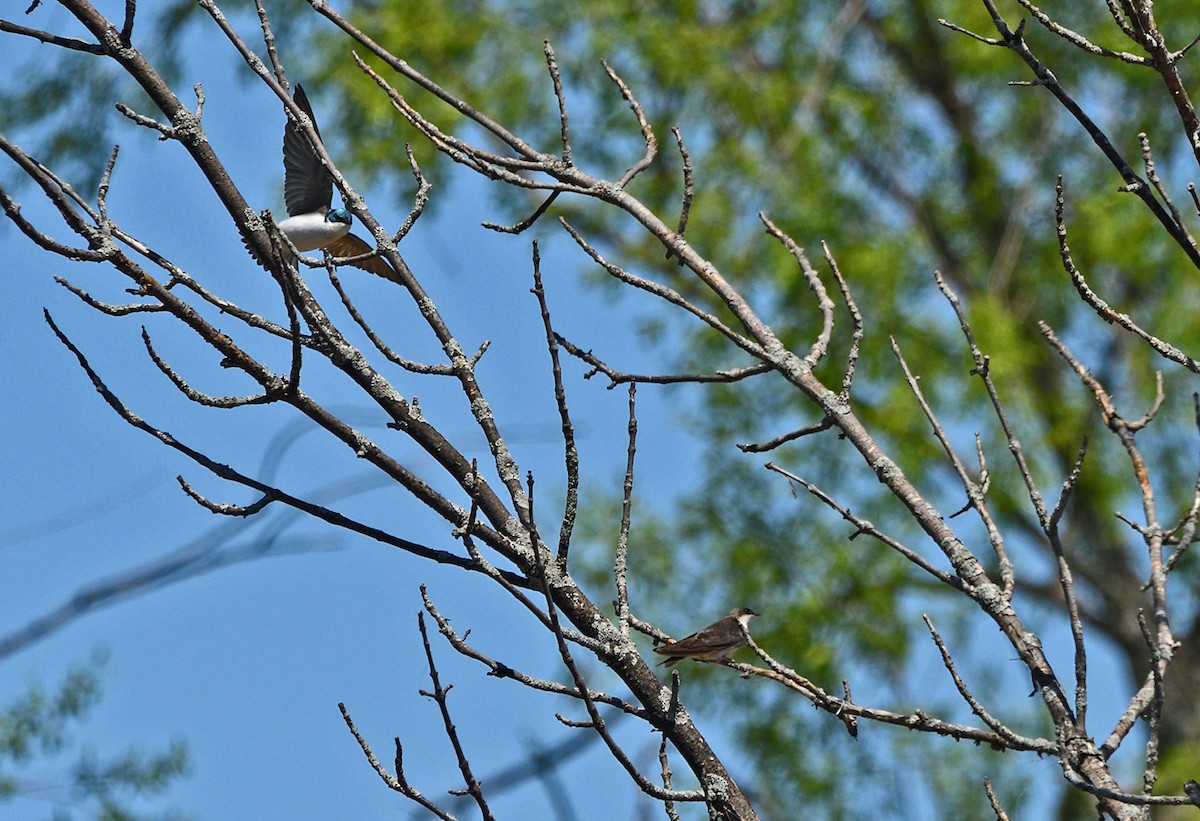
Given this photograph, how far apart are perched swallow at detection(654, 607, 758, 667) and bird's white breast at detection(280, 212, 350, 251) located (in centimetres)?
165

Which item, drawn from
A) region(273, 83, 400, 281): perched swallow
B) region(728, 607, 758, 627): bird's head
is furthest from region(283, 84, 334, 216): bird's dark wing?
region(728, 607, 758, 627): bird's head

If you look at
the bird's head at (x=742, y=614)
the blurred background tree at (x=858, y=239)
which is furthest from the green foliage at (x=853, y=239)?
the bird's head at (x=742, y=614)

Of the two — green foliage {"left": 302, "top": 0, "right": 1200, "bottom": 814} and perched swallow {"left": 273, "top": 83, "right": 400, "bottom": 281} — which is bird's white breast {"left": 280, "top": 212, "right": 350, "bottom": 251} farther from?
green foliage {"left": 302, "top": 0, "right": 1200, "bottom": 814}

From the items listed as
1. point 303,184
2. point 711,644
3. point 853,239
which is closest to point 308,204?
point 303,184

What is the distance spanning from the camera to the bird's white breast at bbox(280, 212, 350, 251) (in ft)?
13.0

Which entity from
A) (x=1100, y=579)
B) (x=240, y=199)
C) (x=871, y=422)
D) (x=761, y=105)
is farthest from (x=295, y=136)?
(x=1100, y=579)

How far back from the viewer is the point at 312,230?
13.1ft

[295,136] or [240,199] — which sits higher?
[295,136]

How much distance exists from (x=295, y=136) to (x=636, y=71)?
6.74 meters

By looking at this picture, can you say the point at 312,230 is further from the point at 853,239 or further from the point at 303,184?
the point at 853,239

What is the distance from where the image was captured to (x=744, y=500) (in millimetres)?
10383

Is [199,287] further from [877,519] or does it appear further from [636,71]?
[636,71]

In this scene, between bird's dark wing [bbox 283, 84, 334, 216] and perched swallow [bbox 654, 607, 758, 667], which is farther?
bird's dark wing [bbox 283, 84, 334, 216]

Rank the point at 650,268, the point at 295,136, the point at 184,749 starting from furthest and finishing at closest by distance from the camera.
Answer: the point at 650,268, the point at 184,749, the point at 295,136
